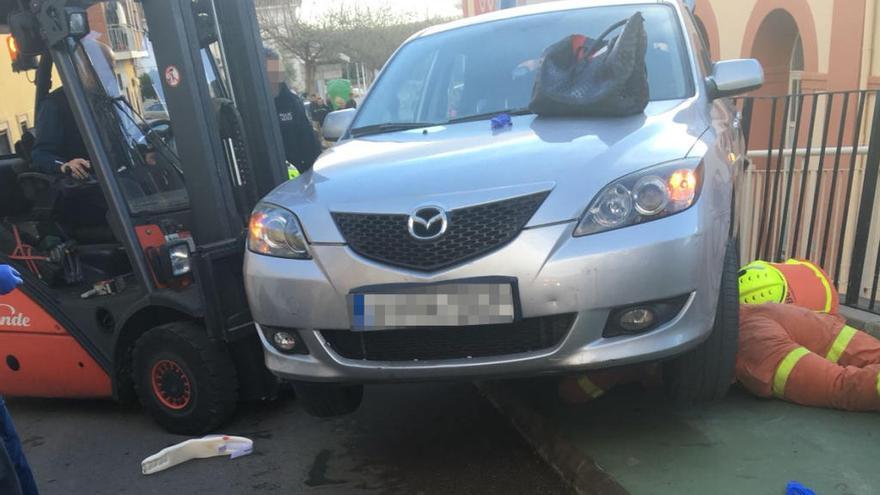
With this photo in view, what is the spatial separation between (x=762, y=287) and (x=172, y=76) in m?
3.16

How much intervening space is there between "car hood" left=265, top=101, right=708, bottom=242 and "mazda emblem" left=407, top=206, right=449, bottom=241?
0.09 ft

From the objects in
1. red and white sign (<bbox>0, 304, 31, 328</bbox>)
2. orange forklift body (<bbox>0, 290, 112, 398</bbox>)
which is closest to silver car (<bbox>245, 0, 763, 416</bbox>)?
orange forklift body (<bbox>0, 290, 112, 398</bbox>)

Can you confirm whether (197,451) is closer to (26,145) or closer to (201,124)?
(201,124)

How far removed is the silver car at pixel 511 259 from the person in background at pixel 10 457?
97 centimetres

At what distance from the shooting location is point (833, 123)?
884cm

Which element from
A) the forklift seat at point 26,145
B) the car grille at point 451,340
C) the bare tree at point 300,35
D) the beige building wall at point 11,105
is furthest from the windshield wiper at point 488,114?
the bare tree at point 300,35

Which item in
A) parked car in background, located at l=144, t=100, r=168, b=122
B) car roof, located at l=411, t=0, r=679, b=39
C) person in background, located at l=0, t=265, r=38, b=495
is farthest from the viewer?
car roof, located at l=411, t=0, r=679, b=39

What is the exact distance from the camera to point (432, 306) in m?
2.92

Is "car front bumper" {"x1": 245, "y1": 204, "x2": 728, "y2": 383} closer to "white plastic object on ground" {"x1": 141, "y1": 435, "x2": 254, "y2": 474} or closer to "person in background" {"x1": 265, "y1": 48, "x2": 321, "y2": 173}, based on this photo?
"white plastic object on ground" {"x1": 141, "y1": 435, "x2": 254, "y2": 474}

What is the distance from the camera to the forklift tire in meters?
4.02

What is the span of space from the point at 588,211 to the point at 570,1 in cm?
221

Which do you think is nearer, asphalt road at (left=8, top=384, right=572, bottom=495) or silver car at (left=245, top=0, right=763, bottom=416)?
silver car at (left=245, top=0, right=763, bottom=416)

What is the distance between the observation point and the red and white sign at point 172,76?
13.3ft

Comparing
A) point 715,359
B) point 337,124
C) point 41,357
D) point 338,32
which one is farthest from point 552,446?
point 338,32
